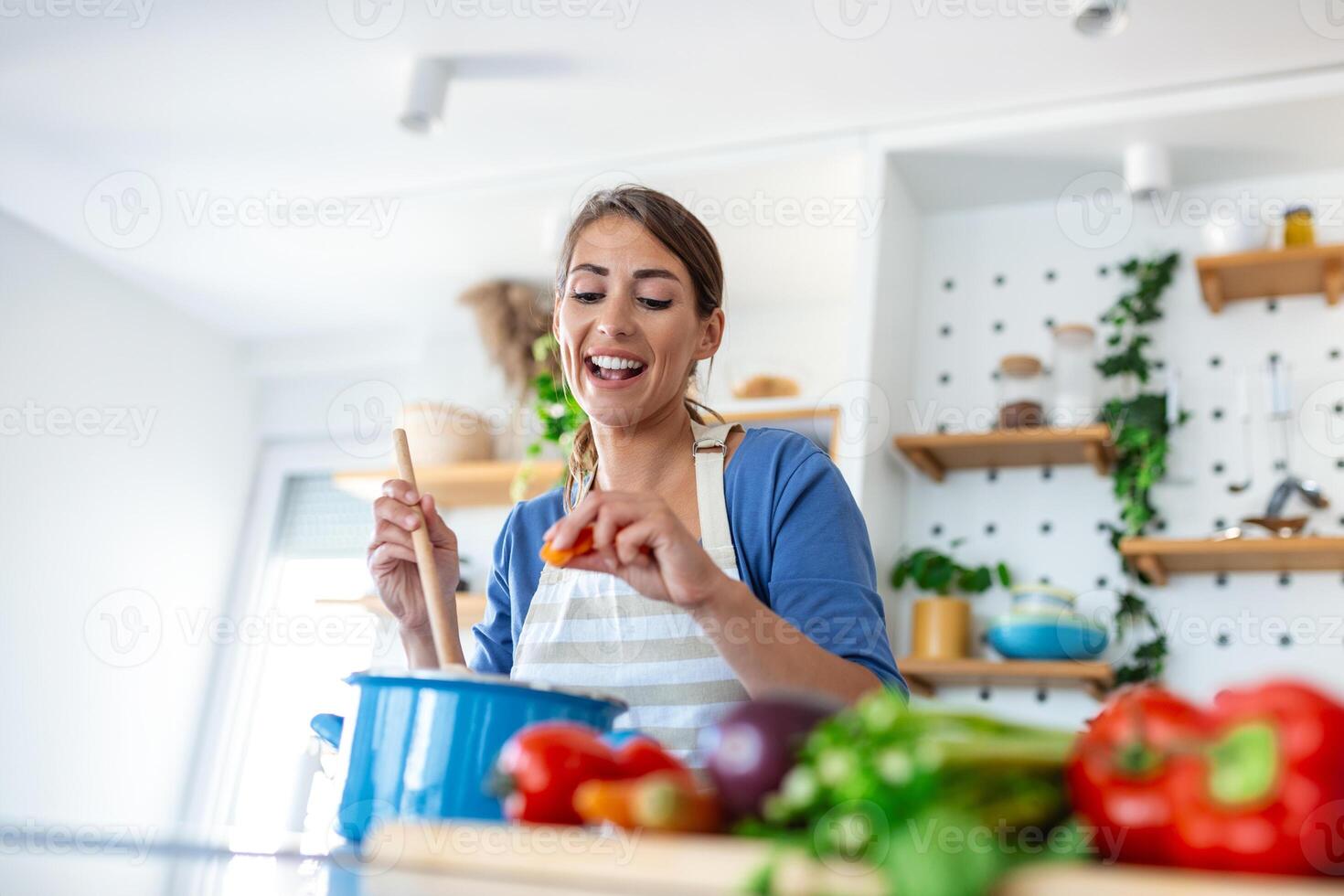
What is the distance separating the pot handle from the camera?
0.90 metres

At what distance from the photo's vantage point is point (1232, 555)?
8.01 feet

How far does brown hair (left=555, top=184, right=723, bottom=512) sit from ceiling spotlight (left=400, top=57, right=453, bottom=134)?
141 cm

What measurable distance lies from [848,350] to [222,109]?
5.31 feet

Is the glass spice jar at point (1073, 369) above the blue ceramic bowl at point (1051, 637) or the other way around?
above

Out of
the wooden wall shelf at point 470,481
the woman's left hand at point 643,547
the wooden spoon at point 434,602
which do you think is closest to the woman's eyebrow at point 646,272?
the wooden spoon at point 434,602

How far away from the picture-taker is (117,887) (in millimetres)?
681

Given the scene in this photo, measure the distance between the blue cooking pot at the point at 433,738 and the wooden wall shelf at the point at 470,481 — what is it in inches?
92.8

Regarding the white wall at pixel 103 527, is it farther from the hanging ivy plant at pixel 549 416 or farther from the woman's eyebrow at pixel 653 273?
the woman's eyebrow at pixel 653 273

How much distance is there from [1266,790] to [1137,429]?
2314 millimetres

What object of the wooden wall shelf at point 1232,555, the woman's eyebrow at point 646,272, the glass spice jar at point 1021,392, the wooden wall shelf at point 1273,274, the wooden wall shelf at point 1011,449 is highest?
the wooden wall shelf at point 1273,274

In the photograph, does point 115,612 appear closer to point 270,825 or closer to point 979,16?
point 270,825

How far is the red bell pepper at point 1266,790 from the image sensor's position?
1.46 ft

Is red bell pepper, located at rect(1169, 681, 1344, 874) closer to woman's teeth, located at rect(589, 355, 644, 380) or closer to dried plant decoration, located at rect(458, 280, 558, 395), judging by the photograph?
woman's teeth, located at rect(589, 355, 644, 380)

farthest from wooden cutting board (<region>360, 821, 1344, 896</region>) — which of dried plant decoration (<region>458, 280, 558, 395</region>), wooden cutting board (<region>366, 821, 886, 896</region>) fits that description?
dried plant decoration (<region>458, 280, 558, 395</region>)
